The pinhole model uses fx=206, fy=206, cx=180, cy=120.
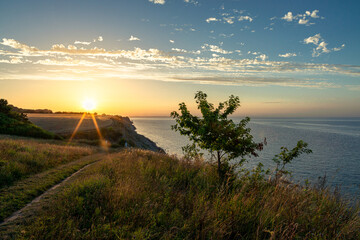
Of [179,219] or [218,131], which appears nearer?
[179,219]

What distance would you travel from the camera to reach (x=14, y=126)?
115ft

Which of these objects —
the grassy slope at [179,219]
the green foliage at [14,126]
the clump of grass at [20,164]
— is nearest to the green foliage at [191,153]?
the grassy slope at [179,219]

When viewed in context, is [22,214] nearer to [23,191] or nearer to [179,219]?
[23,191]

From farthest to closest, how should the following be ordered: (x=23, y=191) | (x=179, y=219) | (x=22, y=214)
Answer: (x=23, y=191), (x=22, y=214), (x=179, y=219)

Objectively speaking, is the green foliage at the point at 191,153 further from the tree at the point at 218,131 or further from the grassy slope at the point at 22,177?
the grassy slope at the point at 22,177

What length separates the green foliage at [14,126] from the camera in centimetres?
3403

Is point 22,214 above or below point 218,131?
below

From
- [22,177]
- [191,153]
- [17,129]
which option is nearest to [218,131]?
[191,153]

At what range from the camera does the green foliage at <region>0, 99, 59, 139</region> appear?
1340 inches

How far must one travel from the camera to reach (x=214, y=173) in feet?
38.5

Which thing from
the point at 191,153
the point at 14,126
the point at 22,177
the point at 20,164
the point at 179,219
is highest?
the point at 14,126

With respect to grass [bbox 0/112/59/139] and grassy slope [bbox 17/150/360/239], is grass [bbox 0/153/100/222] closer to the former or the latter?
grassy slope [bbox 17/150/360/239]

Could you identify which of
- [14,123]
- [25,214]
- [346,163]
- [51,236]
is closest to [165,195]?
[51,236]

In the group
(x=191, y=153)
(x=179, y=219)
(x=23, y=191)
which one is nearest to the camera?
(x=179, y=219)
